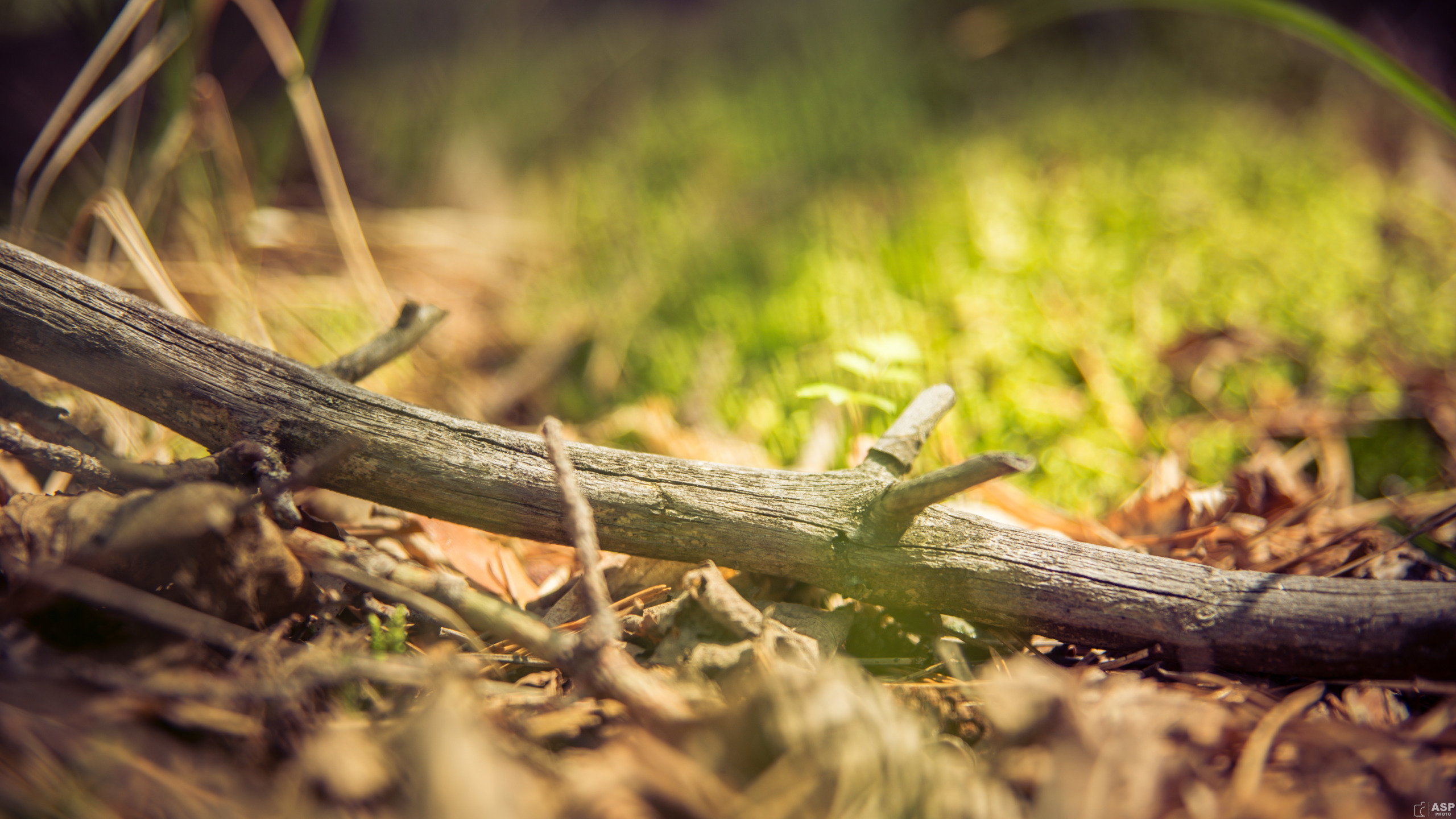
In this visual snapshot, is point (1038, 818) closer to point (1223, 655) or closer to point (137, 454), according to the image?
point (1223, 655)

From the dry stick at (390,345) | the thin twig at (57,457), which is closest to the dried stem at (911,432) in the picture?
the dry stick at (390,345)

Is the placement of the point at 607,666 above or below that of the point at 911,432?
below

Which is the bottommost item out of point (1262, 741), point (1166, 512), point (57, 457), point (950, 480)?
point (1262, 741)

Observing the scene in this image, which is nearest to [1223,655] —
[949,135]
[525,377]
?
[525,377]

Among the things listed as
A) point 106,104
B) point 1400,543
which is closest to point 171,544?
point 106,104

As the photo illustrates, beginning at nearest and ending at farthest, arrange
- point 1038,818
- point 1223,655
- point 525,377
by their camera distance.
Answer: point 1038,818 → point 1223,655 → point 525,377

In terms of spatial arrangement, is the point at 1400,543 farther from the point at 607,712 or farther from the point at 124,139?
the point at 124,139
